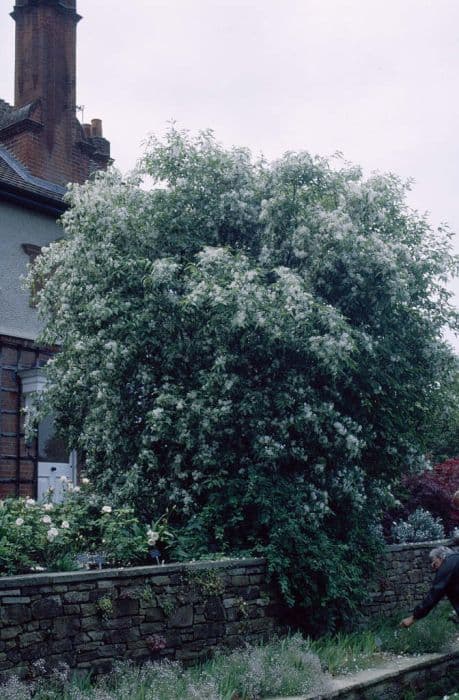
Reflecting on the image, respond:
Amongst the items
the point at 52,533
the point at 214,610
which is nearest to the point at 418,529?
the point at 214,610

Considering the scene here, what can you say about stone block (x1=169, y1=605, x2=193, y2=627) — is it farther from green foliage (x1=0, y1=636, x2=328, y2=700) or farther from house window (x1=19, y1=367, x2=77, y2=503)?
house window (x1=19, y1=367, x2=77, y2=503)

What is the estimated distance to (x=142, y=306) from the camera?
36.4ft

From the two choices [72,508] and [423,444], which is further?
[423,444]

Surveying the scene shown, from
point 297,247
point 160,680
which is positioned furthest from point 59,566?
point 297,247

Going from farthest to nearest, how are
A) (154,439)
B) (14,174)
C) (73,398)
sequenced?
1. (14,174)
2. (73,398)
3. (154,439)

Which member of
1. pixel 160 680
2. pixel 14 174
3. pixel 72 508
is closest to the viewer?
pixel 160 680

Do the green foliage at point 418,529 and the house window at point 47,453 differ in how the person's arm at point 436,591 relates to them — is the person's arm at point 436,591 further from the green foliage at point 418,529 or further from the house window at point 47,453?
the house window at point 47,453

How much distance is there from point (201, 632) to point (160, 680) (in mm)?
1276

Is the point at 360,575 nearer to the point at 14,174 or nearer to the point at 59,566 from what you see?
the point at 59,566

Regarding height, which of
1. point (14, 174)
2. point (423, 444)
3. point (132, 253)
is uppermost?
point (14, 174)

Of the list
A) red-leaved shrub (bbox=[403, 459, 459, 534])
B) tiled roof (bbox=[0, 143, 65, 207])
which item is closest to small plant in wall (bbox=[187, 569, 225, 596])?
red-leaved shrub (bbox=[403, 459, 459, 534])

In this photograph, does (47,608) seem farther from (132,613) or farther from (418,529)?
(418,529)

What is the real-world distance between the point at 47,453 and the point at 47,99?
8.03 metres

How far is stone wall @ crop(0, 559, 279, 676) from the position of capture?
709 cm
